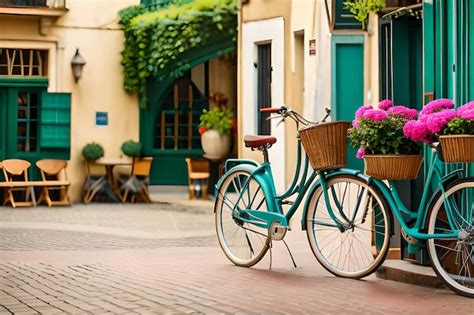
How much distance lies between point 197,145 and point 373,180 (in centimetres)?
1416

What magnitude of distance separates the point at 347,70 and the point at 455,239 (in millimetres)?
7029

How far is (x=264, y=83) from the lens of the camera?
16.4 m

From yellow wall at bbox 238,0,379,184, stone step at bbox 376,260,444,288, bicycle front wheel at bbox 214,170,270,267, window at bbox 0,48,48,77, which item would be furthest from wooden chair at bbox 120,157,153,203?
stone step at bbox 376,260,444,288

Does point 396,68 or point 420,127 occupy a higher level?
point 396,68

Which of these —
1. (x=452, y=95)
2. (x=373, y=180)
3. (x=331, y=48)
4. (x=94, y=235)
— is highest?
(x=331, y=48)

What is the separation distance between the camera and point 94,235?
40.3 ft

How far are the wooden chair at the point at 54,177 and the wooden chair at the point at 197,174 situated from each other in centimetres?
253

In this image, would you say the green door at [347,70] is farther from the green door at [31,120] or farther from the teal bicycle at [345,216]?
the green door at [31,120]

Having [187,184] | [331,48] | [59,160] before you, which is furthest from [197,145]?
[331,48]

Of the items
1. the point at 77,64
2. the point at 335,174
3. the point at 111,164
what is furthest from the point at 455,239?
the point at 77,64

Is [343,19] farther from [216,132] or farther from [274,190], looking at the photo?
[216,132]

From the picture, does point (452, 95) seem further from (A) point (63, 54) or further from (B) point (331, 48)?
(A) point (63, 54)

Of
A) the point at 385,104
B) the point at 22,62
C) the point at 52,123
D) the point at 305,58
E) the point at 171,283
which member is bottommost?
the point at 171,283

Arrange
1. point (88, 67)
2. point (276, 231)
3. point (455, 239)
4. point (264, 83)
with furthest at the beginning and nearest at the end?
point (88, 67), point (264, 83), point (276, 231), point (455, 239)
